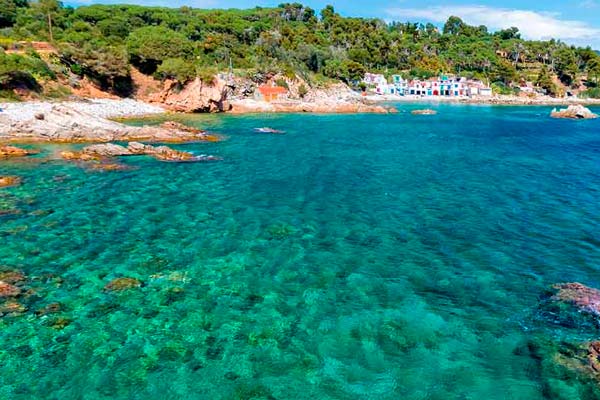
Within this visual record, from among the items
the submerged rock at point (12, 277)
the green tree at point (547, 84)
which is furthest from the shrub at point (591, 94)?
the submerged rock at point (12, 277)

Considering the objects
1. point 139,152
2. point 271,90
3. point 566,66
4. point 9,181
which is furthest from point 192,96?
point 566,66

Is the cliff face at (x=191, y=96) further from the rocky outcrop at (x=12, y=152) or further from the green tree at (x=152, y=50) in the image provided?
the rocky outcrop at (x=12, y=152)

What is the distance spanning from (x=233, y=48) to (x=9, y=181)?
291ft

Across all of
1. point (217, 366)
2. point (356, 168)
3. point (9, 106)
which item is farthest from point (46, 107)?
point (217, 366)

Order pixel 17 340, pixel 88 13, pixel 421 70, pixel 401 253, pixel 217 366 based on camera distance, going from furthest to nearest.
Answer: pixel 421 70
pixel 88 13
pixel 401 253
pixel 17 340
pixel 217 366

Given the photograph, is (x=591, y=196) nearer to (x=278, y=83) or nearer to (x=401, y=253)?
(x=401, y=253)

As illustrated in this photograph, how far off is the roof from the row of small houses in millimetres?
73002

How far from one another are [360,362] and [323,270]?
560cm

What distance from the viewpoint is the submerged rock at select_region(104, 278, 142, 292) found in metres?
14.6

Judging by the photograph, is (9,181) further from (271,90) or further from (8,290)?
(271,90)

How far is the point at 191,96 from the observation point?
75688 mm

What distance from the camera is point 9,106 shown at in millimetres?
52000

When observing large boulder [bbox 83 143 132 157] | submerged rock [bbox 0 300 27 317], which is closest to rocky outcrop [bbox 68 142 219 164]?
large boulder [bbox 83 143 132 157]

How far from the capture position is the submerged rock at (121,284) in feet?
48.0
